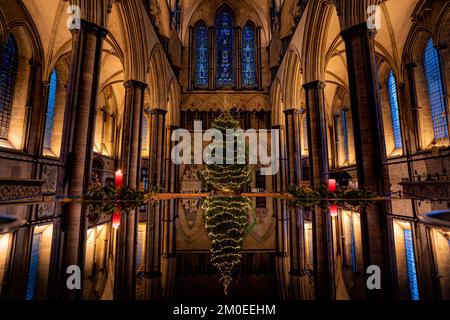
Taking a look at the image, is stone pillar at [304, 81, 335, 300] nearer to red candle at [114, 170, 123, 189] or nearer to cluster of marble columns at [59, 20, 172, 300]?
cluster of marble columns at [59, 20, 172, 300]

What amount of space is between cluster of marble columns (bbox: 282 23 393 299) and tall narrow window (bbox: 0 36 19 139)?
12554mm

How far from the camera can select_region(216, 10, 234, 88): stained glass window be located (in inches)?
644

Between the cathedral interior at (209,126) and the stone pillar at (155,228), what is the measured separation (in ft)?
0.16

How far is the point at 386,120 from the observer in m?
12.4

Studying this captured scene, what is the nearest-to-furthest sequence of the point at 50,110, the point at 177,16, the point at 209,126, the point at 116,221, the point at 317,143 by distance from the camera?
1. the point at 116,221
2. the point at 317,143
3. the point at 50,110
4. the point at 177,16
5. the point at 209,126

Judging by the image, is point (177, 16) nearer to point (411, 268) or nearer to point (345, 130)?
point (345, 130)

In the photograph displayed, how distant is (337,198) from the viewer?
5215mm

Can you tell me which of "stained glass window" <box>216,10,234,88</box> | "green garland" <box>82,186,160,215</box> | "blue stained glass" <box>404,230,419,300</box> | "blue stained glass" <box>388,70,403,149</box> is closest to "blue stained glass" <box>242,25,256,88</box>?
"stained glass window" <box>216,10,234,88</box>

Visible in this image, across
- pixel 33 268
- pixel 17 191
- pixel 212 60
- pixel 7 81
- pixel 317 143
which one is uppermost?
pixel 212 60

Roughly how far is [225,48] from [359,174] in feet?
49.3

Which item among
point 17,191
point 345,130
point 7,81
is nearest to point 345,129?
point 345,130
